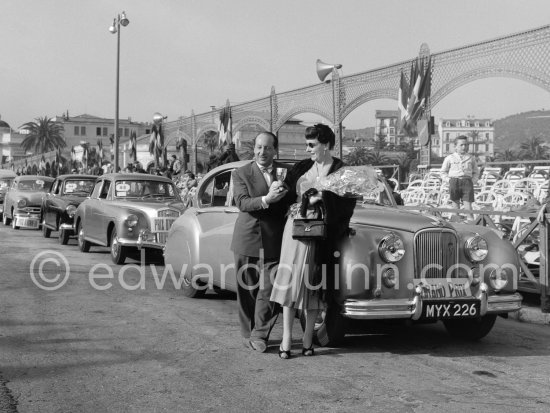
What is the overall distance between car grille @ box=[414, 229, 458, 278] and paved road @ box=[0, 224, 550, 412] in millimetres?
690

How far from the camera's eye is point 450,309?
622cm

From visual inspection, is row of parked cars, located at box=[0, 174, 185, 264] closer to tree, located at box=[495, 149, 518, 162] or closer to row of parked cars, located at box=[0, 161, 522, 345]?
row of parked cars, located at box=[0, 161, 522, 345]

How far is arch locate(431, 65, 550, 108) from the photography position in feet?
39.8

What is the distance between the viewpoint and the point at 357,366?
586cm

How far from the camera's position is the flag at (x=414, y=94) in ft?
49.3

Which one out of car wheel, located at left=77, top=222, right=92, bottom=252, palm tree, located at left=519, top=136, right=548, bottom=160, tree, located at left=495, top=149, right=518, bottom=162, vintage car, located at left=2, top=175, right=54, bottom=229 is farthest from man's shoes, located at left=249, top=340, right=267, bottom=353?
palm tree, located at left=519, top=136, right=548, bottom=160

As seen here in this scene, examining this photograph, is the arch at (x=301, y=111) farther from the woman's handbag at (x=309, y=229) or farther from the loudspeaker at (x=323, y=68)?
the woman's handbag at (x=309, y=229)

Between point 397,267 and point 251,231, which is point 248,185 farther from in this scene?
point 397,267

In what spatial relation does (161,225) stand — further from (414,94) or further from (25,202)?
(25,202)

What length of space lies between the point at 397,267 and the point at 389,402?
1.60 meters

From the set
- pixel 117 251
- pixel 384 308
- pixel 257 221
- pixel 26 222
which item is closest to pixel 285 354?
pixel 384 308

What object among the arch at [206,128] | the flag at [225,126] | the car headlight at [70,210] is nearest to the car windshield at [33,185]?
the flag at [225,126]

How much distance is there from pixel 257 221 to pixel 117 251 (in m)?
6.83

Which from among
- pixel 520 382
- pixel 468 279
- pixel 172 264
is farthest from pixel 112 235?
pixel 520 382
